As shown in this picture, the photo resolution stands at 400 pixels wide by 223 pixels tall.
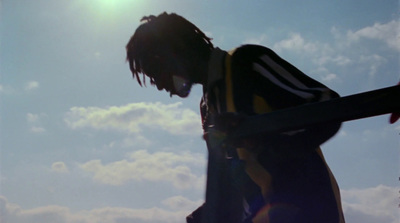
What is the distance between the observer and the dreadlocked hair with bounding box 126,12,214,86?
12.7ft

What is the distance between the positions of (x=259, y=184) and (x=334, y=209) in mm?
461

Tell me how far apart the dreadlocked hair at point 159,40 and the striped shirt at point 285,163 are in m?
0.81

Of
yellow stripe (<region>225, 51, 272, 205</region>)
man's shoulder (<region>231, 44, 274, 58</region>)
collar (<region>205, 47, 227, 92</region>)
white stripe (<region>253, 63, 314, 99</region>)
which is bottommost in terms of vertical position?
yellow stripe (<region>225, 51, 272, 205</region>)

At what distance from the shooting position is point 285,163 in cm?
296

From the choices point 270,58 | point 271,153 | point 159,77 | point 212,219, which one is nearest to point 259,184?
point 271,153

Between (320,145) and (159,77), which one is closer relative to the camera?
(320,145)

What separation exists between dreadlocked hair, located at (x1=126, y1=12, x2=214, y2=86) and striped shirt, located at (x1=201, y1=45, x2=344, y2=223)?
814 millimetres

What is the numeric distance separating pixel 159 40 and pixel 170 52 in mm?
154

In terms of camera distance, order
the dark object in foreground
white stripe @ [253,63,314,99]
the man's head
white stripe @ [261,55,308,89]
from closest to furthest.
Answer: the dark object in foreground, white stripe @ [253,63,314,99], white stripe @ [261,55,308,89], the man's head

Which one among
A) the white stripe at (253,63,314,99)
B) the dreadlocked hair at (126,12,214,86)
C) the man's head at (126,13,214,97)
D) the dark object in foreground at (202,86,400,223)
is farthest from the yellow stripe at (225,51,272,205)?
the dreadlocked hair at (126,12,214,86)

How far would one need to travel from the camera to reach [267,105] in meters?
3.08

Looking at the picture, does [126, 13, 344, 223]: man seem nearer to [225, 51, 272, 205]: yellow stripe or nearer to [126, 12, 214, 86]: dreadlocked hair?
[225, 51, 272, 205]: yellow stripe

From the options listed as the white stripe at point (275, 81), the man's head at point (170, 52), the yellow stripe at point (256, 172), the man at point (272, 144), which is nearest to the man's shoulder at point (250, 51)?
the man at point (272, 144)

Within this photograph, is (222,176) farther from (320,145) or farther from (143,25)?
(143,25)
